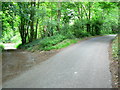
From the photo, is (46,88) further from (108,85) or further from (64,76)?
(108,85)

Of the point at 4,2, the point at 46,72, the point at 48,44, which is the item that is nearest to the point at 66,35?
the point at 48,44

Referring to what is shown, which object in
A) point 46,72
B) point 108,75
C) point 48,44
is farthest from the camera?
point 48,44

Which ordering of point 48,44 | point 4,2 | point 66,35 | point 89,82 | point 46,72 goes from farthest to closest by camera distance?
point 66,35, point 48,44, point 4,2, point 46,72, point 89,82

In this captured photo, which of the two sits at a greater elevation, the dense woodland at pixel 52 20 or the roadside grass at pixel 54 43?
the dense woodland at pixel 52 20

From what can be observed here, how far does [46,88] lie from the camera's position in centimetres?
432

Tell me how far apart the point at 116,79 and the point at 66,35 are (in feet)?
37.7

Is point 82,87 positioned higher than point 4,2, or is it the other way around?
point 4,2

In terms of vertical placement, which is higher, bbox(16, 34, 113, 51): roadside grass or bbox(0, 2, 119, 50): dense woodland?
bbox(0, 2, 119, 50): dense woodland

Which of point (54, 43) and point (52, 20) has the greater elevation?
point (52, 20)

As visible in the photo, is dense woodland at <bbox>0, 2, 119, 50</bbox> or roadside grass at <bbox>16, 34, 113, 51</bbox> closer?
dense woodland at <bbox>0, 2, 119, 50</bbox>

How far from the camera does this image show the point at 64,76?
532 centimetres

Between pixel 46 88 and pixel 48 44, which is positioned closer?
pixel 46 88

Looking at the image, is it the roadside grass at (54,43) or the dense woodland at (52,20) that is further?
the roadside grass at (54,43)

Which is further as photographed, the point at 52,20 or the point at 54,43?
the point at 52,20
